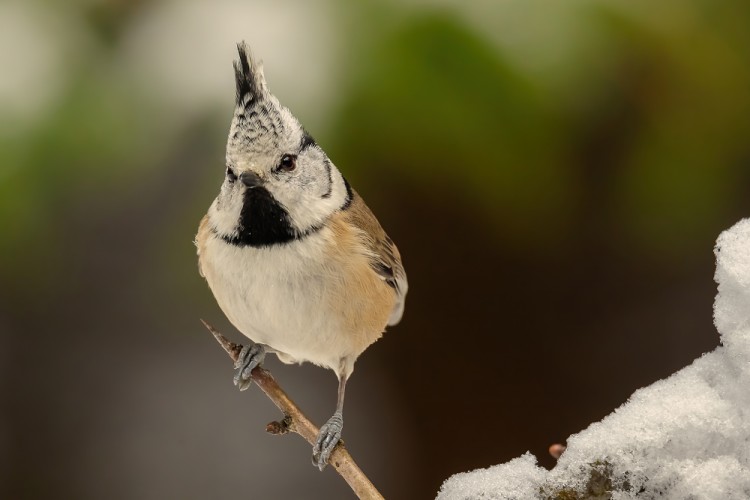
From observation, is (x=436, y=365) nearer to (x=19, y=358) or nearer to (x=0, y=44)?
(x=19, y=358)

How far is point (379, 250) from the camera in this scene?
0.87 metres

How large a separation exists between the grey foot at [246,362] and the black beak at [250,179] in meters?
0.20

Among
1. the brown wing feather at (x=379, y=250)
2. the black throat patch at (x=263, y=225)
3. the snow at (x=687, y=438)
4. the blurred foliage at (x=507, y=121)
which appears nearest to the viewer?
the snow at (x=687, y=438)

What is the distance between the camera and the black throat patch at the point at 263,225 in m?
0.73

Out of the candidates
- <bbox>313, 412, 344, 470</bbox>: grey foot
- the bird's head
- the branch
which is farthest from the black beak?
<bbox>313, 412, 344, 470</bbox>: grey foot

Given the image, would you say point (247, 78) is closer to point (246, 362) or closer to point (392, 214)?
point (246, 362)

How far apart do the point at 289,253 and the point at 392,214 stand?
37 cm

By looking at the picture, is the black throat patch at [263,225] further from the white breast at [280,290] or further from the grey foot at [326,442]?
the grey foot at [326,442]

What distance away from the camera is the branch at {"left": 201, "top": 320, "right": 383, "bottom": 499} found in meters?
0.58

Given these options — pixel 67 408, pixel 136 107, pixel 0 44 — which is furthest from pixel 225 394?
pixel 0 44

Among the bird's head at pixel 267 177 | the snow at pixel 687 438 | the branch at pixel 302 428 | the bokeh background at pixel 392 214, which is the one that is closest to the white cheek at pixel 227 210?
the bird's head at pixel 267 177

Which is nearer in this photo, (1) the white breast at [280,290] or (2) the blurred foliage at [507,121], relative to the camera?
(1) the white breast at [280,290]

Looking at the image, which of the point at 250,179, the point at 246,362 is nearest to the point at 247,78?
the point at 250,179

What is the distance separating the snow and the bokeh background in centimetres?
51
